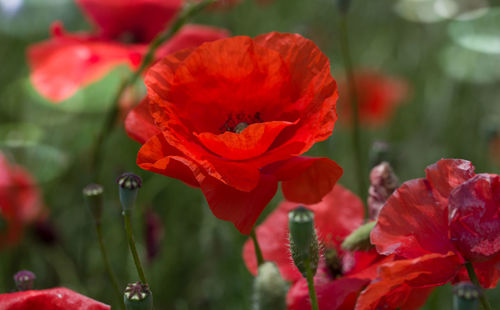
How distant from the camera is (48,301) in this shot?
0.66m

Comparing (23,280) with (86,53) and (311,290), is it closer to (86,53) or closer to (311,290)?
(311,290)

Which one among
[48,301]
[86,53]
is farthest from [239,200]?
[86,53]

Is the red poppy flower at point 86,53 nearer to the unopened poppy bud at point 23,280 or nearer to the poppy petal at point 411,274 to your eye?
the unopened poppy bud at point 23,280

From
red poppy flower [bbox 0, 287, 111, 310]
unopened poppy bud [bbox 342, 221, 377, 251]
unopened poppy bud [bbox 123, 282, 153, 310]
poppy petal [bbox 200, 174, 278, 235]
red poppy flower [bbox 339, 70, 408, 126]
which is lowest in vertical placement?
red poppy flower [bbox 339, 70, 408, 126]

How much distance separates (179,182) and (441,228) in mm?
1171

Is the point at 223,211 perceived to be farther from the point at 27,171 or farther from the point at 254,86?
the point at 27,171

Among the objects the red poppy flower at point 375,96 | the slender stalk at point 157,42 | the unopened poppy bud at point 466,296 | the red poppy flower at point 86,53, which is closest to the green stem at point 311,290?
the unopened poppy bud at point 466,296

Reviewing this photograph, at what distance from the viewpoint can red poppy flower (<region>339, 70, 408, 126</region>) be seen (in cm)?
249

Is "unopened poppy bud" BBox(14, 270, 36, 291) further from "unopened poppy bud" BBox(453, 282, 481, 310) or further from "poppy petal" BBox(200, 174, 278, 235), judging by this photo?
"unopened poppy bud" BBox(453, 282, 481, 310)

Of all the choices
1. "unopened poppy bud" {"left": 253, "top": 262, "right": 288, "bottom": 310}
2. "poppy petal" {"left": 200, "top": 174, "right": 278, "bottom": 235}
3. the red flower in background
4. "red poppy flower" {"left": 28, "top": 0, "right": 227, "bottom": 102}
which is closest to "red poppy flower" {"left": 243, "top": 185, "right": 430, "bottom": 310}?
"poppy petal" {"left": 200, "top": 174, "right": 278, "bottom": 235}

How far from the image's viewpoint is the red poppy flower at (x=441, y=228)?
61 cm

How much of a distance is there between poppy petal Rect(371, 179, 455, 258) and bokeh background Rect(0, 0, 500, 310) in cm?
34

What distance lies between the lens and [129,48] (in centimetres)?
128

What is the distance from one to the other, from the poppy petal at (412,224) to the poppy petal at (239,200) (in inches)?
4.9
